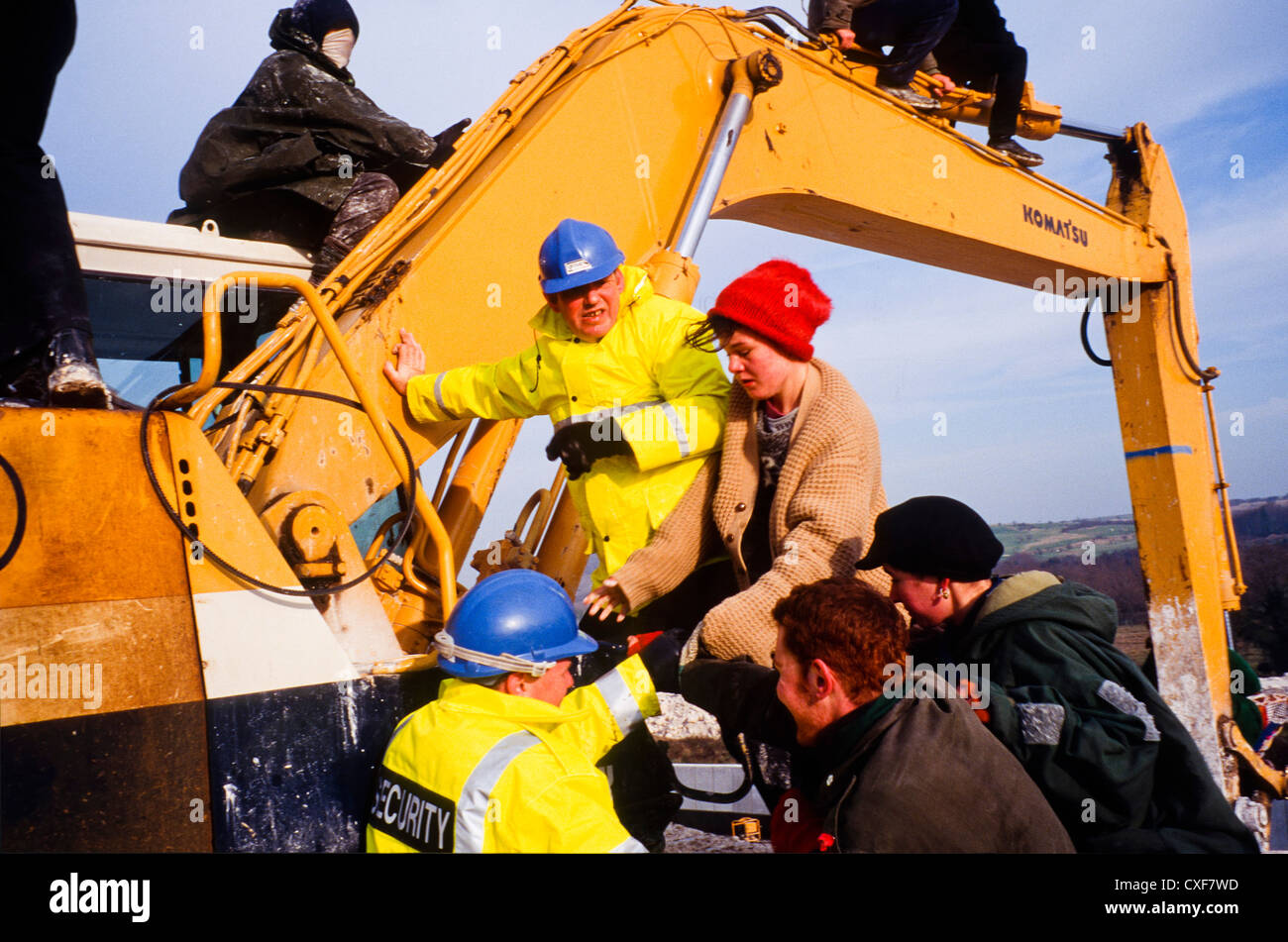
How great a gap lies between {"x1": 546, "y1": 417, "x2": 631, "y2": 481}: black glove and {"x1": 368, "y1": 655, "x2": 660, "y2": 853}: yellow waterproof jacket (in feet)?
3.65

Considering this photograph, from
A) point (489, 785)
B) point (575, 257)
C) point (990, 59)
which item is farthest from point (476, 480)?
point (990, 59)

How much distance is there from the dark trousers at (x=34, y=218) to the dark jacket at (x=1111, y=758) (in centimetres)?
235

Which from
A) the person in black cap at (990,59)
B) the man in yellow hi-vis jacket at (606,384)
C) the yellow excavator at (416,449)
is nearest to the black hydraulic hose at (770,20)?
the yellow excavator at (416,449)

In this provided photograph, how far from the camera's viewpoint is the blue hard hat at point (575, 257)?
3229mm

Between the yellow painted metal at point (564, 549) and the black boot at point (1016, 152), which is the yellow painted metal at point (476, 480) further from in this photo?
Result: the black boot at point (1016, 152)

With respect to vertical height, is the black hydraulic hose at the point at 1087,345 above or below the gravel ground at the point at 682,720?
above

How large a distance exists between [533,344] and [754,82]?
1.74m

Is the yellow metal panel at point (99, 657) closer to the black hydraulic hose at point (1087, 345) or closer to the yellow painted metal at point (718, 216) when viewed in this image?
the yellow painted metal at point (718, 216)

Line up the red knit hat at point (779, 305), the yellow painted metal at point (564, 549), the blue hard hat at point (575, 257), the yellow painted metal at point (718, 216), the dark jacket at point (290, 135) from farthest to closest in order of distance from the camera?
the yellow painted metal at point (564, 549)
the dark jacket at point (290, 135)
the yellow painted metal at point (718, 216)
the blue hard hat at point (575, 257)
the red knit hat at point (779, 305)

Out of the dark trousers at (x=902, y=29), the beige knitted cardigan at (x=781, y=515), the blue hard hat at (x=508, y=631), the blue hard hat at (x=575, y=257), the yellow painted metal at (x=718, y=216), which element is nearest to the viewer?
the blue hard hat at (x=508, y=631)

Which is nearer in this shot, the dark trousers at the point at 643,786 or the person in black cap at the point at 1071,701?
the person in black cap at the point at 1071,701

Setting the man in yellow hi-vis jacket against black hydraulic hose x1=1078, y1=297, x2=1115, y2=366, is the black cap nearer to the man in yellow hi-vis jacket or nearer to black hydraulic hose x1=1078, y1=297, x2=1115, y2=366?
the man in yellow hi-vis jacket

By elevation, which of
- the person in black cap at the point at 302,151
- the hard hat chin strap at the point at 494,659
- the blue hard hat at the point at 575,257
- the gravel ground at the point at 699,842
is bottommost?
the gravel ground at the point at 699,842
